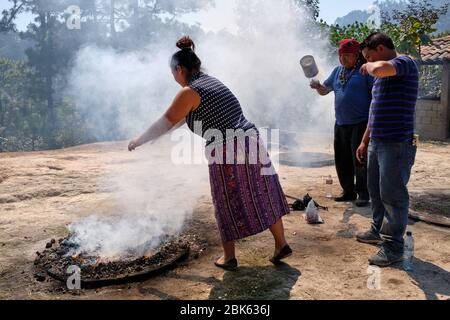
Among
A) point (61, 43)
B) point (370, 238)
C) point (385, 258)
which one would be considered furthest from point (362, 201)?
point (61, 43)

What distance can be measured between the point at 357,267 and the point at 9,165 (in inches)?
305

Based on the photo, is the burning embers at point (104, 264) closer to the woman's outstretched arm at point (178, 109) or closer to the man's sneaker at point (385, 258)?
the woman's outstretched arm at point (178, 109)

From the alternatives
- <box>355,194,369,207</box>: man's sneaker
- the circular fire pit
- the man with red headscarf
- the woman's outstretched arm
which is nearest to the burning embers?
the woman's outstretched arm

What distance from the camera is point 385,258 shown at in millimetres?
3574

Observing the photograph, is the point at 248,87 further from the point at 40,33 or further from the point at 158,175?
the point at 40,33

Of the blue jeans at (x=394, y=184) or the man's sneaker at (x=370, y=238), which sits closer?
the blue jeans at (x=394, y=184)

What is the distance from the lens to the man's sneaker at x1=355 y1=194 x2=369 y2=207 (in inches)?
213

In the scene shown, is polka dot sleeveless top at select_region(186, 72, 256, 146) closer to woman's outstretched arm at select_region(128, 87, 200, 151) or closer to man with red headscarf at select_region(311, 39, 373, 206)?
woman's outstretched arm at select_region(128, 87, 200, 151)

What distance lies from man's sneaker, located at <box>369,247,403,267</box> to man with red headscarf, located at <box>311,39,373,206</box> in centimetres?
184

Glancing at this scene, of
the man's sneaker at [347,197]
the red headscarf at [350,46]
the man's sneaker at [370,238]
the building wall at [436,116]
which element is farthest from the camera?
the building wall at [436,116]

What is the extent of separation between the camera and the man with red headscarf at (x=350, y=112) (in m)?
5.13

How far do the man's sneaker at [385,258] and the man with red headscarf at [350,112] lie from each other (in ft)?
6.05

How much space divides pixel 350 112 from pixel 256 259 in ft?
8.14

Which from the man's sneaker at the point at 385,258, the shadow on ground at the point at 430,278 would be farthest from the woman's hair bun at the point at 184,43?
the shadow on ground at the point at 430,278
